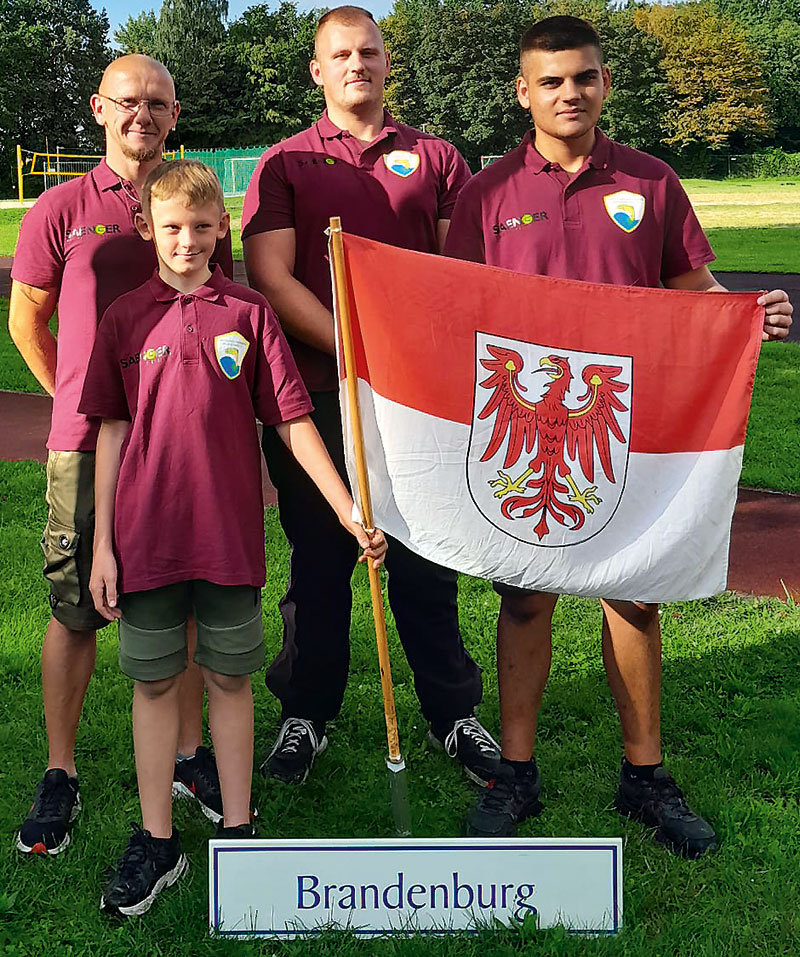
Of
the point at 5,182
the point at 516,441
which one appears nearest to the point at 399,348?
the point at 516,441

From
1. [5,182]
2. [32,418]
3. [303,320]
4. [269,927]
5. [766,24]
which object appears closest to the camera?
[269,927]

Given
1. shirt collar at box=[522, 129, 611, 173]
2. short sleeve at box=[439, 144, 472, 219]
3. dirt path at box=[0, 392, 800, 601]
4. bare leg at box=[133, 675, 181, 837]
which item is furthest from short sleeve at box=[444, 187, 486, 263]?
dirt path at box=[0, 392, 800, 601]

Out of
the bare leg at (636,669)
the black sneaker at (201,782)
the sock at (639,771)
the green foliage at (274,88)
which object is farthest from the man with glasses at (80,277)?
the green foliage at (274,88)

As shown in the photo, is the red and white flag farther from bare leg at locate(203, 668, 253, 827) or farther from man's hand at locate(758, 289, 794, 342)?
bare leg at locate(203, 668, 253, 827)

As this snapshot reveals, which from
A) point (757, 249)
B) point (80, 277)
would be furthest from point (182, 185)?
point (757, 249)

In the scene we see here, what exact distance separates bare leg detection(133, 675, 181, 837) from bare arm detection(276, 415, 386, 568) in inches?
25.7

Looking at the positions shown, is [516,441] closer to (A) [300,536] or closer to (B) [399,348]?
(B) [399,348]

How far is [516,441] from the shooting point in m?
2.98

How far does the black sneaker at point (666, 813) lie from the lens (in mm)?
3174

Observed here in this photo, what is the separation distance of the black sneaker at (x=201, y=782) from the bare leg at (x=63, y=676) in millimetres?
373

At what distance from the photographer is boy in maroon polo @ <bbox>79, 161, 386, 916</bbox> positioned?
2.81m

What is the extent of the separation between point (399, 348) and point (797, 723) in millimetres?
2125

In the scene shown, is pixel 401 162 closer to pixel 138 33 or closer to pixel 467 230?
pixel 467 230

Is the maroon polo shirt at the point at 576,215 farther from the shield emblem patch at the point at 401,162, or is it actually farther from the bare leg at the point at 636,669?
the bare leg at the point at 636,669
